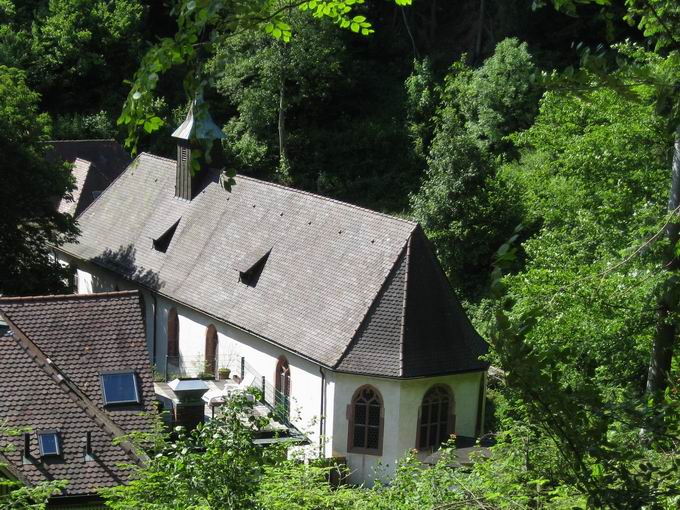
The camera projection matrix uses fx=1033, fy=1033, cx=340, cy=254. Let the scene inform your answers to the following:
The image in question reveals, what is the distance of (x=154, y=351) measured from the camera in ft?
97.7

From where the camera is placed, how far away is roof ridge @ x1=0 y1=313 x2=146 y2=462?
52.8ft

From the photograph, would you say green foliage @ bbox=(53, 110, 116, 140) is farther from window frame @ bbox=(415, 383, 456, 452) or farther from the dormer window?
window frame @ bbox=(415, 383, 456, 452)

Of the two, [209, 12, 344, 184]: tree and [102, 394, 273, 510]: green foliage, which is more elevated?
[209, 12, 344, 184]: tree

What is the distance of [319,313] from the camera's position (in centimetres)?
2403

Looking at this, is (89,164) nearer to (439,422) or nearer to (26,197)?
(26,197)

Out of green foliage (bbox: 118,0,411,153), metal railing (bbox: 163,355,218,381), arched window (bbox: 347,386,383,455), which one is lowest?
arched window (bbox: 347,386,383,455)

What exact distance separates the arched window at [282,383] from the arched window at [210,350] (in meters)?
2.98

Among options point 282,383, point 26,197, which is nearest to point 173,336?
point 282,383

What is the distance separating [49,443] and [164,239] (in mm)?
15152

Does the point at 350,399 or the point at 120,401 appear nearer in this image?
the point at 120,401

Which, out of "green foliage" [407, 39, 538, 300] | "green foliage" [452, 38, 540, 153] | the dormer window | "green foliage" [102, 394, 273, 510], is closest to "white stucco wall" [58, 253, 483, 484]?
the dormer window

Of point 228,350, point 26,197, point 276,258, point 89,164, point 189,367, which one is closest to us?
point 276,258

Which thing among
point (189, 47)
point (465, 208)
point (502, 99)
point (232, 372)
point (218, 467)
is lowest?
point (232, 372)

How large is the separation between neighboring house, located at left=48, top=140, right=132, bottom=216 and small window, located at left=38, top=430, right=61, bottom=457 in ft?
71.1
